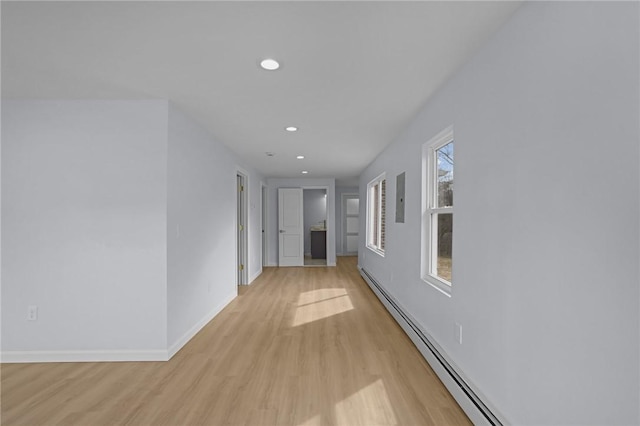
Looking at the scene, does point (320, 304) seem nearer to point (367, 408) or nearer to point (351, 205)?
point (367, 408)

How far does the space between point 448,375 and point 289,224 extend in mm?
6007

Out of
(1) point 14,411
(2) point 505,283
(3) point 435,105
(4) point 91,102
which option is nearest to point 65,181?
(4) point 91,102

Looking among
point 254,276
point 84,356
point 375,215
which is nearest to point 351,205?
point 375,215

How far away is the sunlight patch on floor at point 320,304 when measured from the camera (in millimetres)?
3943

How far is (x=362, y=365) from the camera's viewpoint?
264cm

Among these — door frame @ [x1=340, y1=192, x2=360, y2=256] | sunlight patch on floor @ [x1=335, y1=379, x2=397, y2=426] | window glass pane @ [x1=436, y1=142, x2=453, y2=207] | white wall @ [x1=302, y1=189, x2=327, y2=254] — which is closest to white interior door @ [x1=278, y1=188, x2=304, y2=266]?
white wall @ [x1=302, y1=189, x2=327, y2=254]

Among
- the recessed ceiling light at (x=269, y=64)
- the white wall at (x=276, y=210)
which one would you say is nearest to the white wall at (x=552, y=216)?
the recessed ceiling light at (x=269, y=64)

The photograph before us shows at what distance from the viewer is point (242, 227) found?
5789 millimetres

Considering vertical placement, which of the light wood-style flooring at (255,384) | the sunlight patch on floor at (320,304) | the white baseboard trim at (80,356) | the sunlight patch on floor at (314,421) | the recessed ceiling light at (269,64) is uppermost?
the recessed ceiling light at (269,64)

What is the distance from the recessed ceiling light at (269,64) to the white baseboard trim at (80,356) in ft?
8.29

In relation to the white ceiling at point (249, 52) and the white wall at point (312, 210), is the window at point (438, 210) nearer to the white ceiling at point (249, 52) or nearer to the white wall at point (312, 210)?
the white ceiling at point (249, 52)

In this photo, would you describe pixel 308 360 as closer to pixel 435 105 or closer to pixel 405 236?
pixel 405 236

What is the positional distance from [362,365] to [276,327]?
→ 4.18ft

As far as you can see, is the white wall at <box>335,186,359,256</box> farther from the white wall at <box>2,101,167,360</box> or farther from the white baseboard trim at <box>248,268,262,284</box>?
the white wall at <box>2,101,167,360</box>
